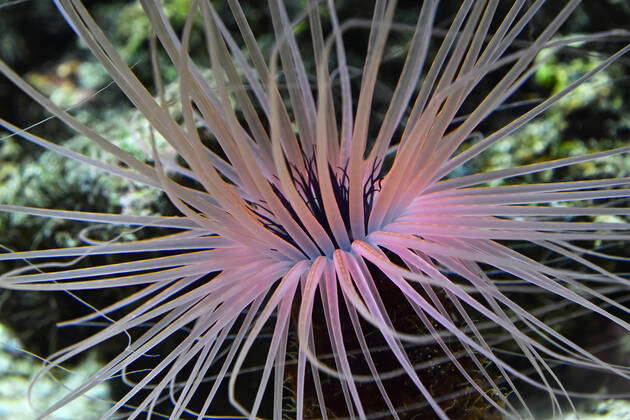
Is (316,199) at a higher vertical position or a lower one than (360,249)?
higher

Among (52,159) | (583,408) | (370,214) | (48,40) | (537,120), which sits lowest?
(583,408)

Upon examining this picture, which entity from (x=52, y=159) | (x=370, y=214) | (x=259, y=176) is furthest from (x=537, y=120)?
(x=52, y=159)

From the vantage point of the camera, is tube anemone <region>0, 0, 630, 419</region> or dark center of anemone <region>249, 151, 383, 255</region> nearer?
tube anemone <region>0, 0, 630, 419</region>

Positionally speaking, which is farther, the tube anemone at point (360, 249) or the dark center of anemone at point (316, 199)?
the dark center of anemone at point (316, 199)

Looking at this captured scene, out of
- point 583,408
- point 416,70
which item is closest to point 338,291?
point 416,70

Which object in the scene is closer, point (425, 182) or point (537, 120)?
point (425, 182)

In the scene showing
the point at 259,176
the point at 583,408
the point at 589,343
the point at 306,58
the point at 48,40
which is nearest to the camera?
the point at 259,176

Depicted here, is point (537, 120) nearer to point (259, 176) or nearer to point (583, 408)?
point (583, 408)

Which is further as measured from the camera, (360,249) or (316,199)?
(316,199)

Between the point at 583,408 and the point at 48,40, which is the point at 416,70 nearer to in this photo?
the point at 583,408

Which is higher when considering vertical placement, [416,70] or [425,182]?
[416,70]

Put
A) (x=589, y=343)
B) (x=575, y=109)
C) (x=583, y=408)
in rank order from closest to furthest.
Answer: (x=583, y=408) < (x=589, y=343) < (x=575, y=109)
